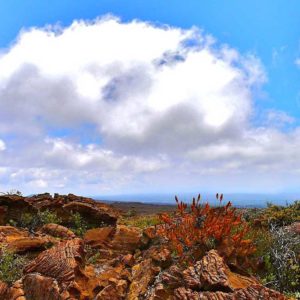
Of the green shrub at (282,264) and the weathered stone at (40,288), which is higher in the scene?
the green shrub at (282,264)

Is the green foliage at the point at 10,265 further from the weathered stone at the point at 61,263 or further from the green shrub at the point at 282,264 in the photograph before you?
the green shrub at the point at 282,264

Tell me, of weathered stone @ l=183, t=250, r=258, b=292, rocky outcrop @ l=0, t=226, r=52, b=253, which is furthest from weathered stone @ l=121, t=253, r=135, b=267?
rocky outcrop @ l=0, t=226, r=52, b=253

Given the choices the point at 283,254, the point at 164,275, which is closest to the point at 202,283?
the point at 164,275

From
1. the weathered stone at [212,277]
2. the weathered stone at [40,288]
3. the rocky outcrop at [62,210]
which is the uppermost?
the rocky outcrop at [62,210]

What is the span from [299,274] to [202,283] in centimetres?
417

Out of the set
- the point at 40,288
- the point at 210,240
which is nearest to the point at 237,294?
the point at 210,240

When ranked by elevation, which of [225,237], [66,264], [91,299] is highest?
[225,237]

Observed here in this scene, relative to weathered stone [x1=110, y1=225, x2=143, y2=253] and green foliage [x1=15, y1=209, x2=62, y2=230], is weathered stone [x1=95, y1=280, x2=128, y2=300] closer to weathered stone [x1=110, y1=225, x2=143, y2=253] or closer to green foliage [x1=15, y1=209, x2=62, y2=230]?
weathered stone [x1=110, y1=225, x2=143, y2=253]

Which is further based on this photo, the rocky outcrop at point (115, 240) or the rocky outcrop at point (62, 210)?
the rocky outcrop at point (62, 210)

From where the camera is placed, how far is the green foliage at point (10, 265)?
472 inches

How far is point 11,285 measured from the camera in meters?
11.4

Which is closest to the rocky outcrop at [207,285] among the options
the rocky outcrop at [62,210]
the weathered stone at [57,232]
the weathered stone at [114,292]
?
the weathered stone at [114,292]

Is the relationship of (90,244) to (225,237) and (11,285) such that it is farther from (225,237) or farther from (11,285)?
(225,237)

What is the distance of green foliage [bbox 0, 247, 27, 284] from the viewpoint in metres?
12.0
